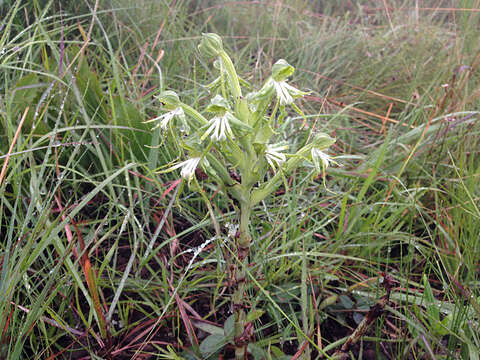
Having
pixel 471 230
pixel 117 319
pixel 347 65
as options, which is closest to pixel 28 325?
pixel 117 319

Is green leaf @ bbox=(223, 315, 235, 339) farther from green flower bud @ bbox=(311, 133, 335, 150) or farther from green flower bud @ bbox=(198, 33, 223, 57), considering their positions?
green flower bud @ bbox=(198, 33, 223, 57)

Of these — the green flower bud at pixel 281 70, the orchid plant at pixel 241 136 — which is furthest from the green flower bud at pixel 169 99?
the green flower bud at pixel 281 70

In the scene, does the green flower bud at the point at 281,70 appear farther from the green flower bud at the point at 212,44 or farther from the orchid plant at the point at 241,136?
the green flower bud at the point at 212,44

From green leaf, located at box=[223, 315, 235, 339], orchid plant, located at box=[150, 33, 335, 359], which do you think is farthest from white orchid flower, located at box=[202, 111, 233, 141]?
green leaf, located at box=[223, 315, 235, 339]

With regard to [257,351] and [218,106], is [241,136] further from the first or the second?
[257,351]

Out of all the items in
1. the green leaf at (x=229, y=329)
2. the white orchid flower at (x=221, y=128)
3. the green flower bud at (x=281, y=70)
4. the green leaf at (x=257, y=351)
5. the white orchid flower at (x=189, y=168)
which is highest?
the green flower bud at (x=281, y=70)

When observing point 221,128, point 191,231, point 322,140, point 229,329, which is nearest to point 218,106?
point 221,128

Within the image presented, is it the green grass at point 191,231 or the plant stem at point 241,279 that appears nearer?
the plant stem at point 241,279

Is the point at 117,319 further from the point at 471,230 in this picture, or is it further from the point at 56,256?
the point at 471,230
